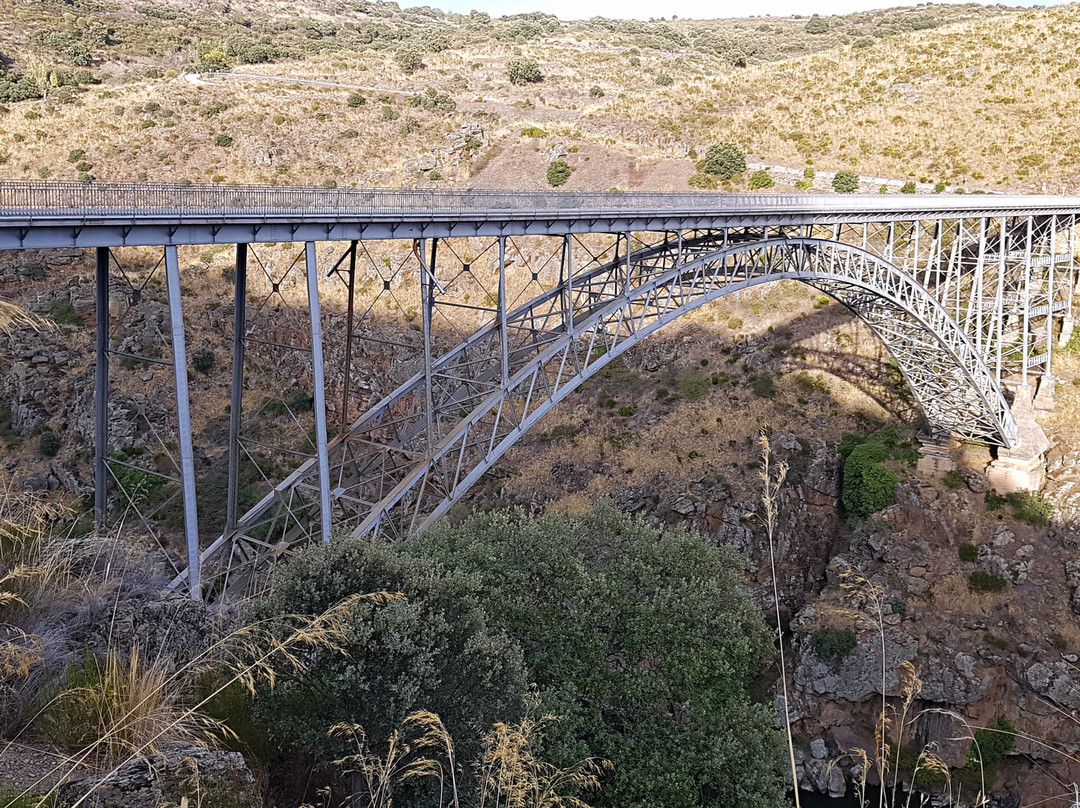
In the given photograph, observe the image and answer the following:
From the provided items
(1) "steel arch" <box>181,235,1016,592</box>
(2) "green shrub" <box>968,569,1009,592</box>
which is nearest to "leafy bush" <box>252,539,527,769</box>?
(1) "steel arch" <box>181,235,1016,592</box>

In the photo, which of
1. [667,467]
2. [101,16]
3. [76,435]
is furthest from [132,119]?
[667,467]

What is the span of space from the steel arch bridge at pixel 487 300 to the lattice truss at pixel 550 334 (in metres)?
0.10

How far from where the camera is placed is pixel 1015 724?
969 inches

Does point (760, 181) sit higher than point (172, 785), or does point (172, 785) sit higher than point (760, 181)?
point (760, 181)

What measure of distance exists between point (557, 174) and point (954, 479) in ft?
93.9

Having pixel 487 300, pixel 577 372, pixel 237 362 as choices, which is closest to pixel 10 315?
pixel 237 362

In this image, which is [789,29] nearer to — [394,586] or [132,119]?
[132,119]

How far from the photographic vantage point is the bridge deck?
39.2ft

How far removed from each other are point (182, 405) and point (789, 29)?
391ft

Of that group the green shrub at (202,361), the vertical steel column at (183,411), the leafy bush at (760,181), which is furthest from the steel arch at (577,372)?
the leafy bush at (760,181)

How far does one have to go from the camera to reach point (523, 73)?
6544cm

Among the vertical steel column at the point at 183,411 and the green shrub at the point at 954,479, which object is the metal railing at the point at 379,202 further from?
the green shrub at the point at 954,479

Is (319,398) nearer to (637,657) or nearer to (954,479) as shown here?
(637,657)

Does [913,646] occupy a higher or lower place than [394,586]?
lower
